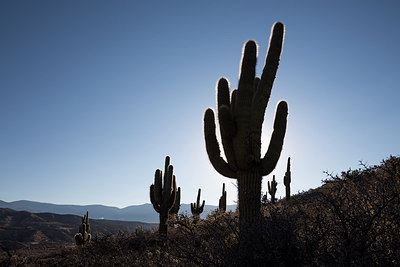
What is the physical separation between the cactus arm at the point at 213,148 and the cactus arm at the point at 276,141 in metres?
0.91

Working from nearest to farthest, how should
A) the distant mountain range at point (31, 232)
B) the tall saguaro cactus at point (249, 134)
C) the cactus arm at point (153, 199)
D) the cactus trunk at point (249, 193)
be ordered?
the cactus trunk at point (249, 193), the tall saguaro cactus at point (249, 134), the cactus arm at point (153, 199), the distant mountain range at point (31, 232)

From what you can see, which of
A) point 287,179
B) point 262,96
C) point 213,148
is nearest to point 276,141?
point 262,96

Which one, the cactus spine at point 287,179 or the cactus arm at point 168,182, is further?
the cactus spine at point 287,179

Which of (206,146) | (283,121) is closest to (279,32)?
(283,121)

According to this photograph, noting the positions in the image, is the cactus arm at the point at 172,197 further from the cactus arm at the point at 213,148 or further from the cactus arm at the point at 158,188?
the cactus arm at the point at 213,148

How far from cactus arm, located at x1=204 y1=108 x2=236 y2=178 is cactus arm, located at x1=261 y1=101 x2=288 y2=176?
912 mm

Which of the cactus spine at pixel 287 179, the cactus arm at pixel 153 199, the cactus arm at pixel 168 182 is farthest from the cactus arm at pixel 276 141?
the cactus spine at pixel 287 179

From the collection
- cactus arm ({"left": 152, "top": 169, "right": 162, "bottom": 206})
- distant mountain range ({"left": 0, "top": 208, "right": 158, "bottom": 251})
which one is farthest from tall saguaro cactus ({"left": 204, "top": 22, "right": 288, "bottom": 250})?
distant mountain range ({"left": 0, "top": 208, "right": 158, "bottom": 251})

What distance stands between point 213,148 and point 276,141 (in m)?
1.77

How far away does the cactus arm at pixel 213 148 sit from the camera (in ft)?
24.1

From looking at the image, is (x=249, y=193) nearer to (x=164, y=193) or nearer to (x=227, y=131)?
(x=227, y=131)

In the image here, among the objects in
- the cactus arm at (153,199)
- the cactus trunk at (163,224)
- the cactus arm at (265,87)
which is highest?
the cactus arm at (265,87)

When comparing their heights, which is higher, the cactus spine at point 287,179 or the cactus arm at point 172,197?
the cactus spine at point 287,179

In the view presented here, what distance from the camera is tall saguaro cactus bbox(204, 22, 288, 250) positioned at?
6656mm
